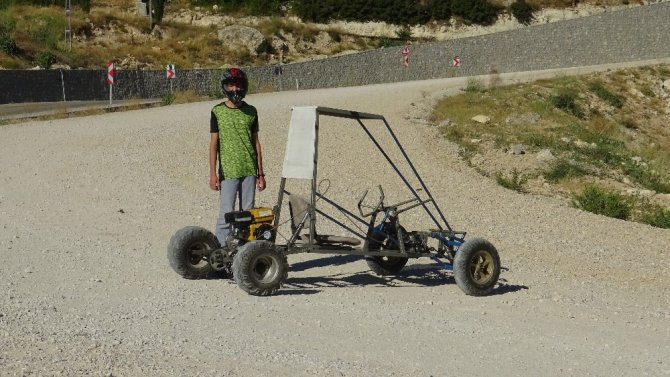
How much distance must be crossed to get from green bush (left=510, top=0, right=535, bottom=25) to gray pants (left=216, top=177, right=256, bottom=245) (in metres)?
66.5

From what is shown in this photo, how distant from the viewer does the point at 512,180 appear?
20.2 meters

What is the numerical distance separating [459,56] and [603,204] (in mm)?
39787

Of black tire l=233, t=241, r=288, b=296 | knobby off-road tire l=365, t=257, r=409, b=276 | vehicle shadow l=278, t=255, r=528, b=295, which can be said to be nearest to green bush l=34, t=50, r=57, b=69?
vehicle shadow l=278, t=255, r=528, b=295

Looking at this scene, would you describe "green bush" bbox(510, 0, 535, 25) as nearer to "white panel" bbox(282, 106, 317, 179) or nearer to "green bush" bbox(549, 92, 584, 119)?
"green bush" bbox(549, 92, 584, 119)

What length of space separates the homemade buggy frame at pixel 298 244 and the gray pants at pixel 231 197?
13cm

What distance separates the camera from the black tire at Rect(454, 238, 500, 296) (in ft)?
33.0

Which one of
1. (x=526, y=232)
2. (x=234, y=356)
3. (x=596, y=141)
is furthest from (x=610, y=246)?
(x=596, y=141)

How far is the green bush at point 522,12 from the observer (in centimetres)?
7375

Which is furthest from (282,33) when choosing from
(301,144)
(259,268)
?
(259,268)

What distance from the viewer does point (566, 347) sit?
331 inches

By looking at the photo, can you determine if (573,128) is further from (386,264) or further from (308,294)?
(308,294)

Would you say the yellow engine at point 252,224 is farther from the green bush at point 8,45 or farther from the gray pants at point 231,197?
the green bush at point 8,45

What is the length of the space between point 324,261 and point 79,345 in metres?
5.23

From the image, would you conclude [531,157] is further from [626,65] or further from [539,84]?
[626,65]
